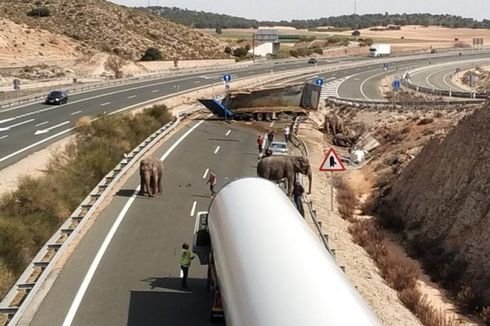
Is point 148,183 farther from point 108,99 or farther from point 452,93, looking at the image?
point 452,93

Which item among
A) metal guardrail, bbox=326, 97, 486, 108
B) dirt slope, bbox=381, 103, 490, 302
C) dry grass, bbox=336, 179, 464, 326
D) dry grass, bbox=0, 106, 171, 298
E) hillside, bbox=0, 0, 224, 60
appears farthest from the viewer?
hillside, bbox=0, 0, 224, 60

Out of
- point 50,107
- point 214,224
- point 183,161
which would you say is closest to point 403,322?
point 214,224

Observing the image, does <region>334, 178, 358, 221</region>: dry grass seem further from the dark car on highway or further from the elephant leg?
the dark car on highway

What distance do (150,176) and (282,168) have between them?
506 cm

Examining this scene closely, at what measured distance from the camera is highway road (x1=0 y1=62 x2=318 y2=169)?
42.7 meters

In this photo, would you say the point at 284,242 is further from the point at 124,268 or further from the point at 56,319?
the point at 124,268

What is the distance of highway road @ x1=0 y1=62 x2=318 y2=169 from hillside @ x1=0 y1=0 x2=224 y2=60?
106 feet

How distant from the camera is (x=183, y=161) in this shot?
3422 centimetres

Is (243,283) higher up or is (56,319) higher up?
(243,283)

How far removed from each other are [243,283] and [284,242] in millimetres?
1026

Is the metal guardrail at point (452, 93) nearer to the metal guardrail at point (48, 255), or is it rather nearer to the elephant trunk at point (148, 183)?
the elephant trunk at point (148, 183)

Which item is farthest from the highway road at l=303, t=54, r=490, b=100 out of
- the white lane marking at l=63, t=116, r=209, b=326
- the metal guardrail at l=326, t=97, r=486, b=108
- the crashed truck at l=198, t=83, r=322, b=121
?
the white lane marking at l=63, t=116, r=209, b=326

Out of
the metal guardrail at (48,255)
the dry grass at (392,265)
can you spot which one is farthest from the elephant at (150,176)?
the dry grass at (392,265)

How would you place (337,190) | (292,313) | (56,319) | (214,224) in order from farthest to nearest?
(337,190) < (56,319) < (214,224) < (292,313)
